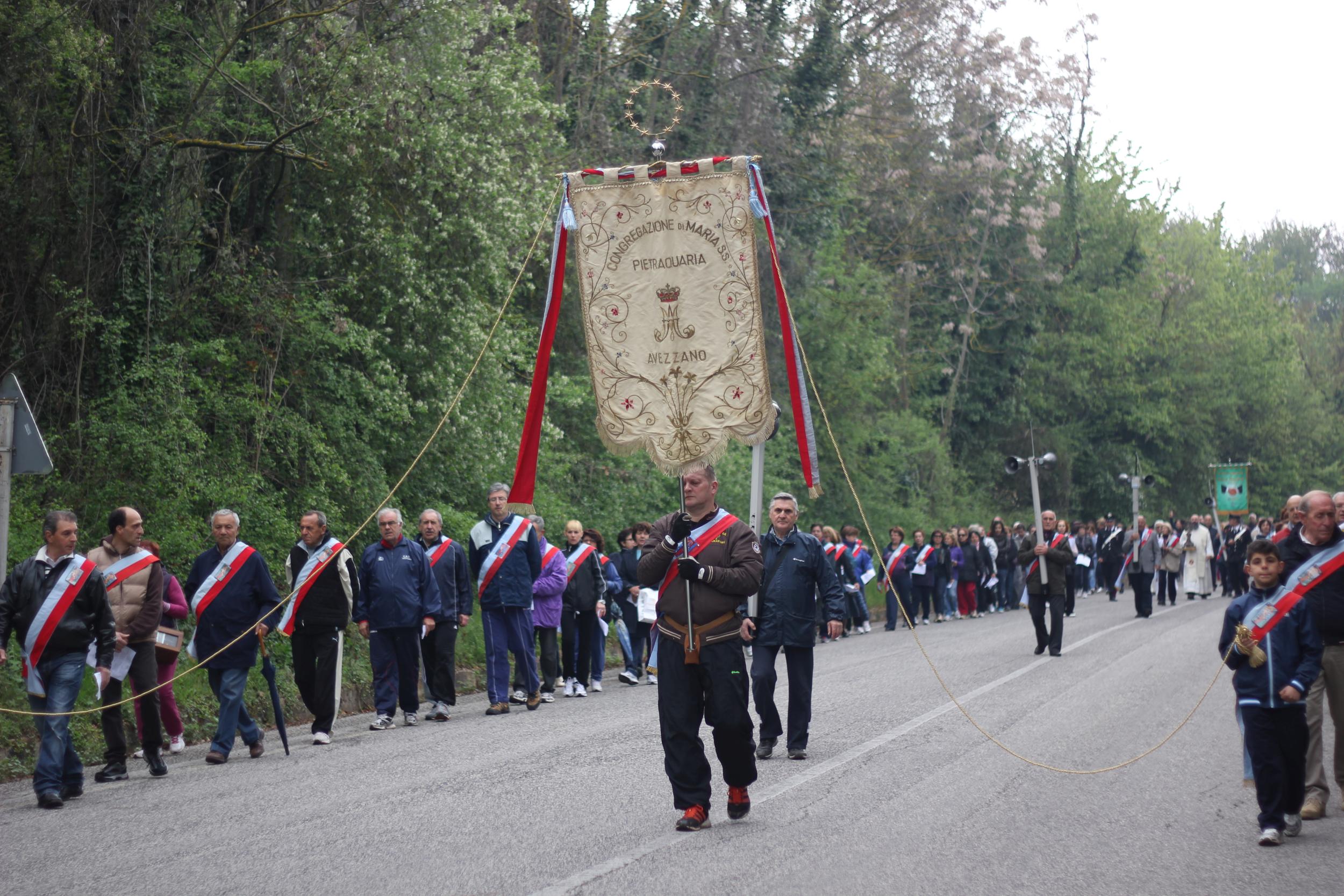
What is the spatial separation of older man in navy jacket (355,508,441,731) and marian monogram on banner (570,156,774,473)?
3575 mm

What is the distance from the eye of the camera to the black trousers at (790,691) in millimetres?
10555

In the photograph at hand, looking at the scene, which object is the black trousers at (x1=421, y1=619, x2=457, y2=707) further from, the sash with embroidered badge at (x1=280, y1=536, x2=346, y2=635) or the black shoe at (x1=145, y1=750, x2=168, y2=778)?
the black shoe at (x1=145, y1=750, x2=168, y2=778)

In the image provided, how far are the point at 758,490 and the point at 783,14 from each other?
22.7 m

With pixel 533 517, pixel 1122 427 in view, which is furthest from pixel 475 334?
pixel 1122 427

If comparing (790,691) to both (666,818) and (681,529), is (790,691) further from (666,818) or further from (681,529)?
(681,529)

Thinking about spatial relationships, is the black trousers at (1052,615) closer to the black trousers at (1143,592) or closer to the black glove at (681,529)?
the black trousers at (1143,592)

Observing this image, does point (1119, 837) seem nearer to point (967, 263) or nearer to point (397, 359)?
point (397, 359)

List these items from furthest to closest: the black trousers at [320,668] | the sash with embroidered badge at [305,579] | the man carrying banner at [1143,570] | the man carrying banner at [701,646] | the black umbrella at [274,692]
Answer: the man carrying banner at [1143,570] < the black trousers at [320,668] < the sash with embroidered badge at [305,579] < the black umbrella at [274,692] < the man carrying banner at [701,646]

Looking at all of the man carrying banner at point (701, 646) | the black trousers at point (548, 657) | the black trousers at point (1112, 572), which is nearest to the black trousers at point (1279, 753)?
the man carrying banner at point (701, 646)

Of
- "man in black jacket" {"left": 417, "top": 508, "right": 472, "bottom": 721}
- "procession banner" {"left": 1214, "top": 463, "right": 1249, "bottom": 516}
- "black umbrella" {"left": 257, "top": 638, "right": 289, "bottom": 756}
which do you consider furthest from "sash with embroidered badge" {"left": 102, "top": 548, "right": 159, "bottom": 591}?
"procession banner" {"left": 1214, "top": 463, "right": 1249, "bottom": 516}

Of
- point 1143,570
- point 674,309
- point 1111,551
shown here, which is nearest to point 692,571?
point 674,309

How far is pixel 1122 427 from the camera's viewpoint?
195 feet

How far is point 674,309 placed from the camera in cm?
1005

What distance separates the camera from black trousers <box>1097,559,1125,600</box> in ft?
123
